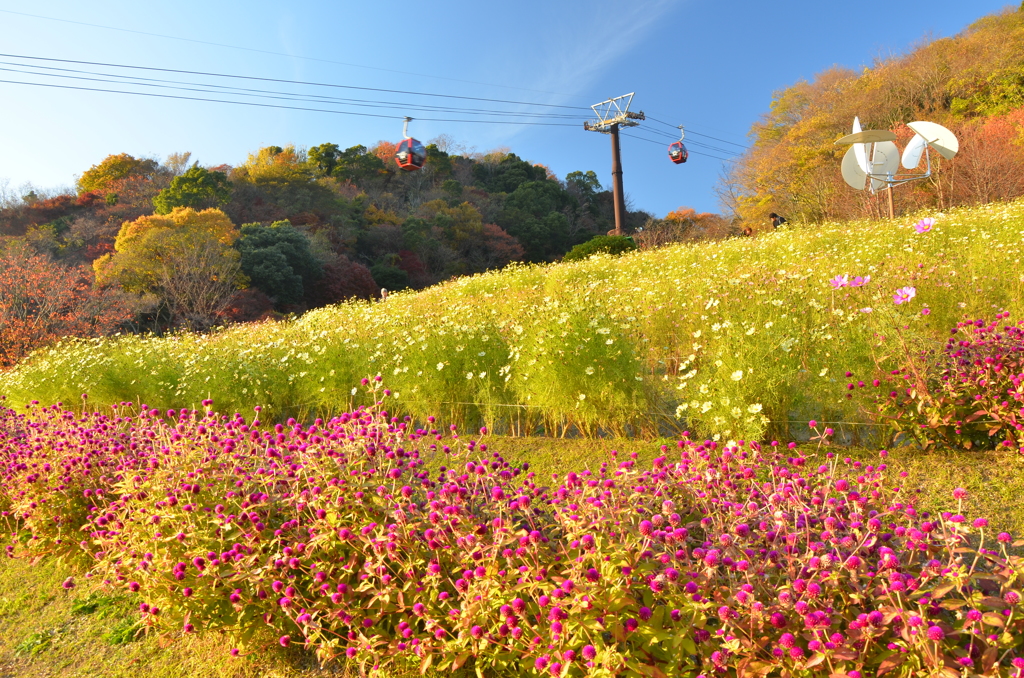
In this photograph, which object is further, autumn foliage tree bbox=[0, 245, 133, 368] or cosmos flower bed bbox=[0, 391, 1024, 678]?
autumn foliage tree bbox=[0, 245, 133, 368]

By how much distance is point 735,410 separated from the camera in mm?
3051

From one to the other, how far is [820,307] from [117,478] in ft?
13.4

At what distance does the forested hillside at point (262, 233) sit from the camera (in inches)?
608

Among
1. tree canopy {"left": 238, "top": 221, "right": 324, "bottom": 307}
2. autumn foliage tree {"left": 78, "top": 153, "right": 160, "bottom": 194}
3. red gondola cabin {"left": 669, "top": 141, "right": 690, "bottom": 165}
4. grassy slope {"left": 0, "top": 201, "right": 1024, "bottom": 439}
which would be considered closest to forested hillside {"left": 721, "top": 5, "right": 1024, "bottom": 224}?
red gondola cabin {"left": 669, "top": 141, "right": 690, "bottom": 165}

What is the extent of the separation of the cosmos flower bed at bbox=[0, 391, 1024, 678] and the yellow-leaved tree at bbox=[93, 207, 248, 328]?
16.4 metres

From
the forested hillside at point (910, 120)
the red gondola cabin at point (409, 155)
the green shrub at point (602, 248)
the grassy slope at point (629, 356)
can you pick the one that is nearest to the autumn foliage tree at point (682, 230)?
the forested hillside at point (910, 120)

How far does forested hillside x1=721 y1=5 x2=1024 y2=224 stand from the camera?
16.9m

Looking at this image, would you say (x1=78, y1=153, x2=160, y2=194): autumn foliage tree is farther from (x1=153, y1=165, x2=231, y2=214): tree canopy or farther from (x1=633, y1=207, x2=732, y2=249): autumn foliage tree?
(x1=633, y1=207, x2=732, y2=249): autumn foliage tree

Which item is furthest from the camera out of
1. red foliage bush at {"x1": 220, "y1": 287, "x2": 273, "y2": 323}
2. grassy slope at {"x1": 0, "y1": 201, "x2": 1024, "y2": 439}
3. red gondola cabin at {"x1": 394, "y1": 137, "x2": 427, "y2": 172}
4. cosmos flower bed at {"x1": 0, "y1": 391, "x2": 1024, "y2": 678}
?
red foliage bush at {"x1": 220, "y1": 287, "x2": 273, "y2": 323}

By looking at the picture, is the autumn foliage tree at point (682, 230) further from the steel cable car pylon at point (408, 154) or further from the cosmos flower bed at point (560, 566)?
the cosmos flower bed at point (560, 566)

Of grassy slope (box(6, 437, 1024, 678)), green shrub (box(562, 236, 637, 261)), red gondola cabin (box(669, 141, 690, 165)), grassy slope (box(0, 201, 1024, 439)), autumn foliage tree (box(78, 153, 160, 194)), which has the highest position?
autumn foliage tree (box(78, 153, 160, 194))

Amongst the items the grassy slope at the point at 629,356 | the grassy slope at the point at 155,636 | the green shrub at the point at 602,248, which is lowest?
the grassy slope at the point at 155,636

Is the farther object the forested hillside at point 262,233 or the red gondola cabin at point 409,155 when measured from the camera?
the forested hillside at point 262,233

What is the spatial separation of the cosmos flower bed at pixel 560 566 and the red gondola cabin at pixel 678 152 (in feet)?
59.0
